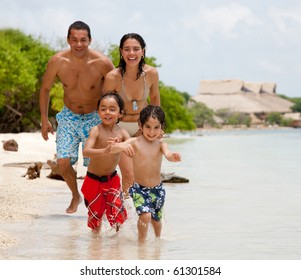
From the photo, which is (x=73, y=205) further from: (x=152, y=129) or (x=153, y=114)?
(x=153, y=114)

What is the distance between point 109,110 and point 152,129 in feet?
1.83

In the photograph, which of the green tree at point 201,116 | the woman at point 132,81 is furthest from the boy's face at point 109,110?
the green tree at point 201,116

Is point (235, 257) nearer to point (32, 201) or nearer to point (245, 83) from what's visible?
point (32, 201)

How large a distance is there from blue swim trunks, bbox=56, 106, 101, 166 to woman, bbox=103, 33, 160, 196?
0.50 metres

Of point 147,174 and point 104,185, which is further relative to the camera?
point 104,185

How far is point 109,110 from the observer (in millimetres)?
6320

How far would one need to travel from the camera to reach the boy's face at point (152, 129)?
5879 millimetres

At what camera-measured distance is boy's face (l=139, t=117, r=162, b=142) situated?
5.88 metres

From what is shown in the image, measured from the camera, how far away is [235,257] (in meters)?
5.94

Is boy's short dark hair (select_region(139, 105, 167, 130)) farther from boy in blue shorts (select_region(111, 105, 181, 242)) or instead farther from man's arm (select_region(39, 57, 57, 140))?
man's arm (select_region(39, 57, 57, 140))

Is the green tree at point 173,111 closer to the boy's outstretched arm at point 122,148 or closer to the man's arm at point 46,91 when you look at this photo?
the man's arm at point 46,91

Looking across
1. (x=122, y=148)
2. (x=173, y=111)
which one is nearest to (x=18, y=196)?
(x=122, y=148)

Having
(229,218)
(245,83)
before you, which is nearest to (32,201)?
(229,218)
